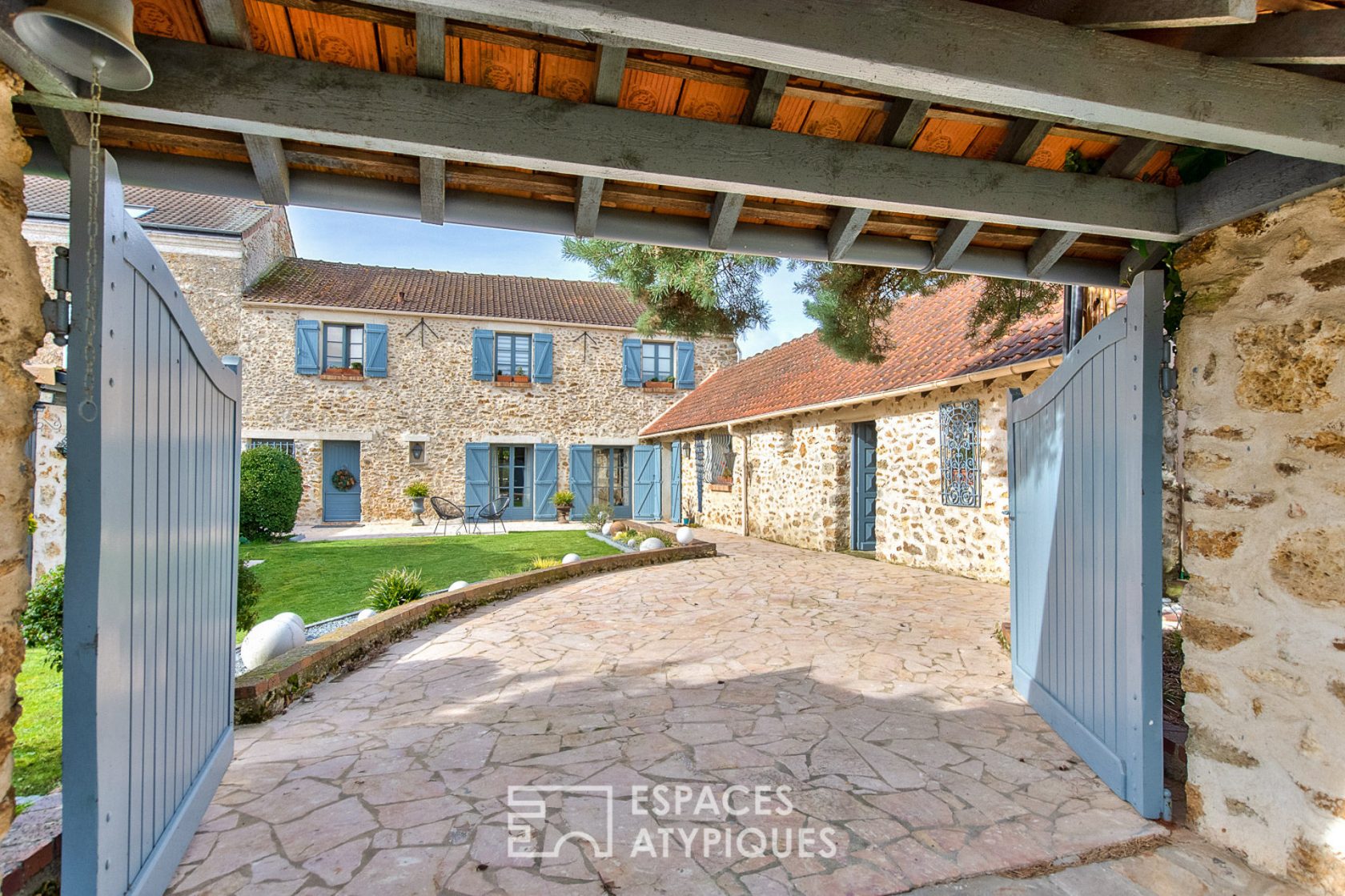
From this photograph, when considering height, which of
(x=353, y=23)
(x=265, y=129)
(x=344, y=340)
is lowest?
(x=265, y=129)

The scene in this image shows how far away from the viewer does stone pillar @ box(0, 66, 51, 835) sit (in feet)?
4.39

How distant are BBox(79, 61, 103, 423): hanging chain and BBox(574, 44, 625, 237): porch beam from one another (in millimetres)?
1207

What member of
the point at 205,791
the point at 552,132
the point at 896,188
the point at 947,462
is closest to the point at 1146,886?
the point at 896,188

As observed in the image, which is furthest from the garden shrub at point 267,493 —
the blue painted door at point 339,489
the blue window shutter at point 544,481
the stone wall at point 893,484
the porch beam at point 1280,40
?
the porch beam at point 1280,40

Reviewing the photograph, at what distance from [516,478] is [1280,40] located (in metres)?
16.0

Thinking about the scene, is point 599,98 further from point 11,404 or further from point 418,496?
point 418,496

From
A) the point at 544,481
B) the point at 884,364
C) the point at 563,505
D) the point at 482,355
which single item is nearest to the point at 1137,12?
the point at 884,364

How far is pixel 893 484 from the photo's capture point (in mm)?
8672

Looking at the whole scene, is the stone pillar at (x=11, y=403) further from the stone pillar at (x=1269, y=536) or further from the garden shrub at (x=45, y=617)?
the stone pillar at (x=1269, y=536)

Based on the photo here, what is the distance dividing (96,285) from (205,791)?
6.64 ft

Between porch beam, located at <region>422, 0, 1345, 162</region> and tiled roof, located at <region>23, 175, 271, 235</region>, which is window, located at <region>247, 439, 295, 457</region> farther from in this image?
porch beam, located at <region>422, 0, 1345, 162</region>

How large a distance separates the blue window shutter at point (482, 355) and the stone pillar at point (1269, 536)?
15182 mm

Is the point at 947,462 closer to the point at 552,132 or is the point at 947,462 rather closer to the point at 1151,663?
the point at 1151,663

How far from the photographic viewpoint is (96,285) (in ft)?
5.06
